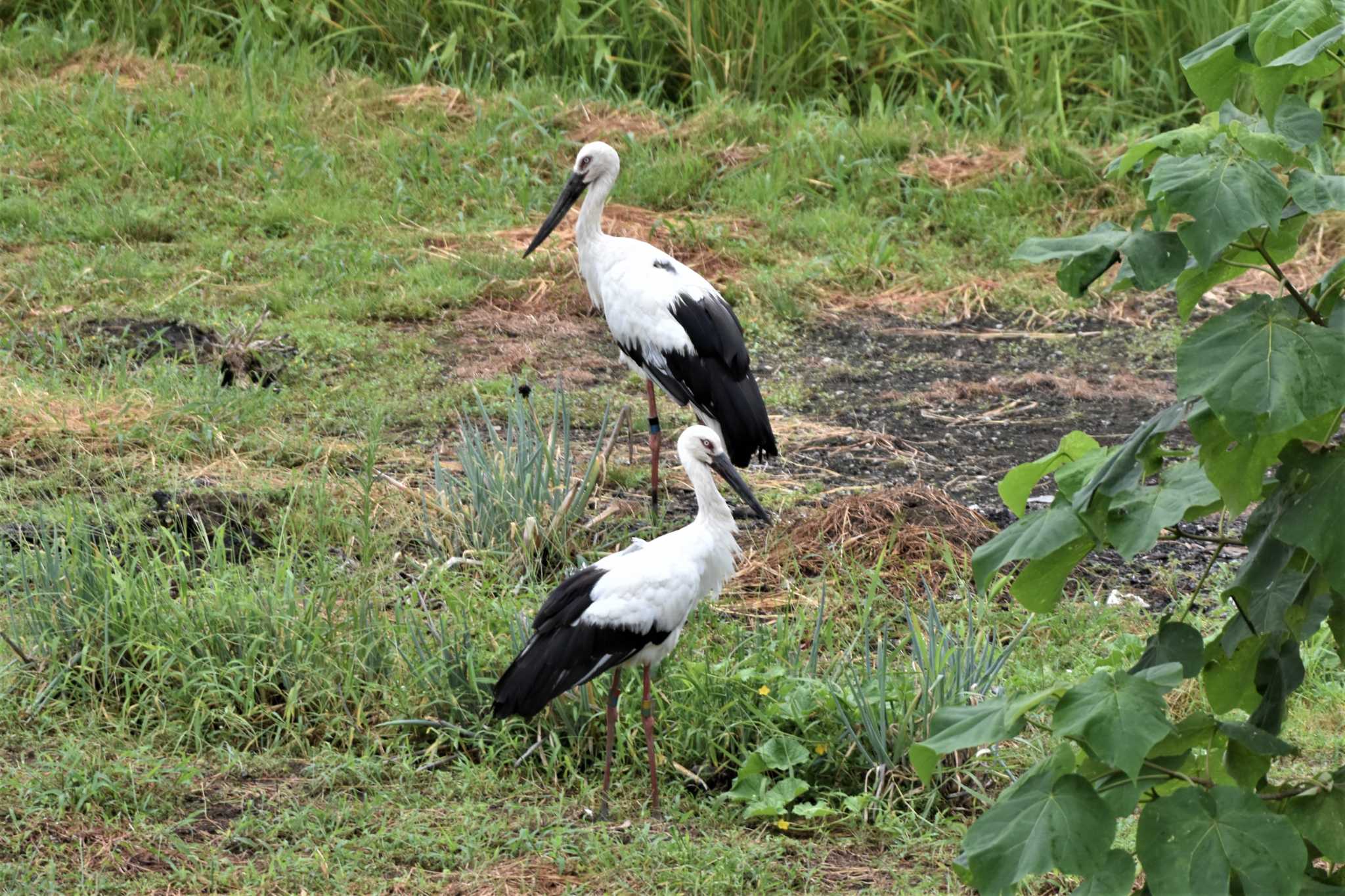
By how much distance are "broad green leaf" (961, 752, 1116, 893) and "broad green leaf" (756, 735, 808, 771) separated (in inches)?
69.1

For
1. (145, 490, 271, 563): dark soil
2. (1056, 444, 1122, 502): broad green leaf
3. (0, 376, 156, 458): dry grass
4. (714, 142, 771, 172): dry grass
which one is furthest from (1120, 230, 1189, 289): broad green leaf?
(714, 142, 771, 172): dry grass

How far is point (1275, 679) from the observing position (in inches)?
74.8

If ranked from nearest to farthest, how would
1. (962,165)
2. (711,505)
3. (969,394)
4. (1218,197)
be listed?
(1218,197)
(711,505)
(969,394)
(962,165)

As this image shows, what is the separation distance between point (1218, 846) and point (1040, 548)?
0.37 m

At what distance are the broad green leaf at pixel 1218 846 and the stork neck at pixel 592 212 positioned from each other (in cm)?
453

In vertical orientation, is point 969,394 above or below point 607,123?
below

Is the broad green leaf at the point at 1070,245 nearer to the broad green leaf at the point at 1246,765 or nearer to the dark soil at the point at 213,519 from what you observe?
the broad green leaf at the point at 1246,765

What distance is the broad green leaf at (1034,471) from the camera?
1.99 metres

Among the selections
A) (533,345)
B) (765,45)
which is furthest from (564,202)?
(765,45)

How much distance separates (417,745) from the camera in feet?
12.2

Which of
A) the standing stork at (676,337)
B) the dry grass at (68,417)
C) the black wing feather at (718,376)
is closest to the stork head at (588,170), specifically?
the standing stork at (676,337)

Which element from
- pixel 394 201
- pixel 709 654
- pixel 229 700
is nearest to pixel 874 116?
pixel 394 201

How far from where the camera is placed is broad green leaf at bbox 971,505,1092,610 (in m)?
1.81

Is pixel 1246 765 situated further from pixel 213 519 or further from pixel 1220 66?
pixel 213 519
